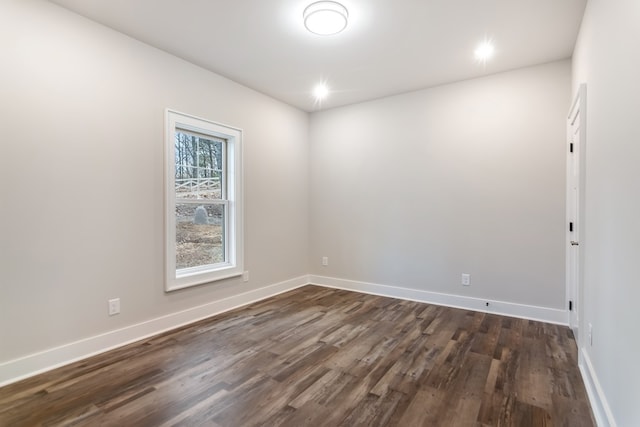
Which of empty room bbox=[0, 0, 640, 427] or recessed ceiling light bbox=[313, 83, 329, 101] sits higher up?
recessed ceiling light bbox=[313, 83, 329, 101]

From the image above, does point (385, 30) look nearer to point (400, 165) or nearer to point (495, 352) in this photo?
point (400, 165)

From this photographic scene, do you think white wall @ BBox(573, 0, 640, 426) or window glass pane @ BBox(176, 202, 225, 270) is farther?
window glass pane @ BBox(176, 202, 225, 270)

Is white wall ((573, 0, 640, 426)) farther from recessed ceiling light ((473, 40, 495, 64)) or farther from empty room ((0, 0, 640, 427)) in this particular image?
recessed ceiling light ((473, 40, 495, 64))

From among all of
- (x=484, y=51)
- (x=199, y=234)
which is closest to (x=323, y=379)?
(x=199, y=234)

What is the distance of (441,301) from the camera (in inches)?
157

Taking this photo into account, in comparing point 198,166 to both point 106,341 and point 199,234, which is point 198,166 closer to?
point 199,234

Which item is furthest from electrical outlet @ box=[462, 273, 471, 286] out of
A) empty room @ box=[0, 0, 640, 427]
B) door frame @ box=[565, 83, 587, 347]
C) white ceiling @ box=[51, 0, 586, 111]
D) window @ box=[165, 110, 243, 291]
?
window @ box=[165, 110, 243, 291]

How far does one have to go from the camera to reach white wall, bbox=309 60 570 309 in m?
3.38

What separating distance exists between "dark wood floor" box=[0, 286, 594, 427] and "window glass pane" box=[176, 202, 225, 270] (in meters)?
0.77

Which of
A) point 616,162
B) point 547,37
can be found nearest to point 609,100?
point 616,162

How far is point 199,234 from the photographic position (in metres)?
3.69

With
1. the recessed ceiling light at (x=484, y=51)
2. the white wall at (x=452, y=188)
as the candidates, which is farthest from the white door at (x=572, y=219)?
the recessed ceiling light at (x=484, y=51)

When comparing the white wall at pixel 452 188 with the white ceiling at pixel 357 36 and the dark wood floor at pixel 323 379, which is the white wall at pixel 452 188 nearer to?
the white ceiling at pixel 357 36

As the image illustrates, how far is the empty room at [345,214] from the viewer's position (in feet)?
6.31
